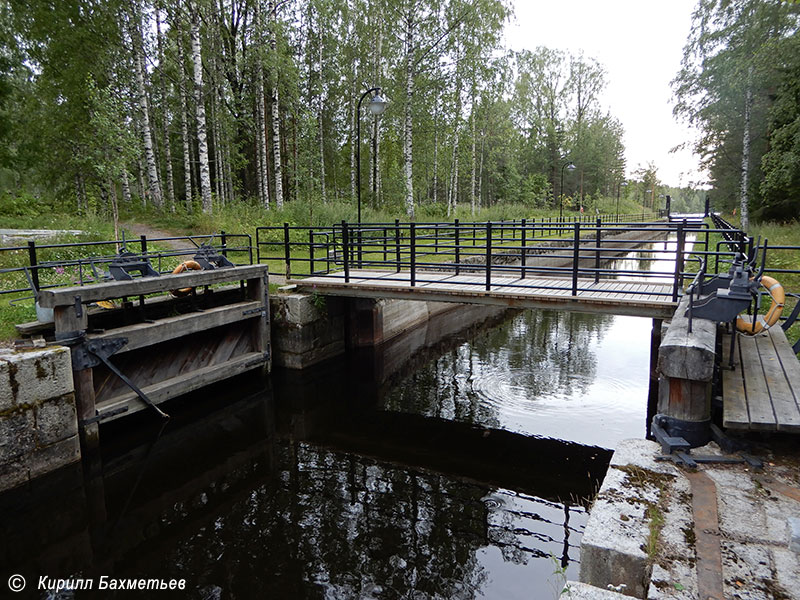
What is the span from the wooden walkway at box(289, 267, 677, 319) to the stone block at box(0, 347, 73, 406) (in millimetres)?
4999

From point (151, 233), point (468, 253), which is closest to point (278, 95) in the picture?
point (151, 233)

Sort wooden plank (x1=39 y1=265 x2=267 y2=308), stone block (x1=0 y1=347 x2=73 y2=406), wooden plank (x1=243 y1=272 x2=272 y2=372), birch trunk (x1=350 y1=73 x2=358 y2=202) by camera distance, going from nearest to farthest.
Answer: stone block (x1=0 y1=347 x2=73 y2=406) < wooden plank (x1=39 y1=265 x2=267 y2=308) < wooden plank (x1=243 y1=272 x2=272 y2=372) < birch trunk (x1=350 y1=73 x2=358 y2=202)

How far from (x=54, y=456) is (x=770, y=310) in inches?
324

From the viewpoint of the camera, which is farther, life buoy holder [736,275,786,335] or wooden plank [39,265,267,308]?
wooden plank [39,265,267,308]

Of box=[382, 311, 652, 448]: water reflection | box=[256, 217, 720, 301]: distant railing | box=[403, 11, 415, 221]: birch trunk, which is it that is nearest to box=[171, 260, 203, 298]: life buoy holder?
box=[256, 217, 720, 301]: distant railing

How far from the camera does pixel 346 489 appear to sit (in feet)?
20.6

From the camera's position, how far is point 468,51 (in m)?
23.0

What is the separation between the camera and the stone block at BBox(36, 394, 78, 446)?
19.9 feet

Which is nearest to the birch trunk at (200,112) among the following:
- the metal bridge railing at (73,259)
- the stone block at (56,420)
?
the metal bridge railing at (73,259)

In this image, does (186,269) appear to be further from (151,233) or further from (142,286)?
(151,233)

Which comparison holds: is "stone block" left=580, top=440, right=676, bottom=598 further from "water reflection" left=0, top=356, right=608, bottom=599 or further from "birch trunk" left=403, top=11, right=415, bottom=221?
"birch trunk" left=403, top=11, right=415, bottom=221

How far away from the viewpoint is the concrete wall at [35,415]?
18.9 feet

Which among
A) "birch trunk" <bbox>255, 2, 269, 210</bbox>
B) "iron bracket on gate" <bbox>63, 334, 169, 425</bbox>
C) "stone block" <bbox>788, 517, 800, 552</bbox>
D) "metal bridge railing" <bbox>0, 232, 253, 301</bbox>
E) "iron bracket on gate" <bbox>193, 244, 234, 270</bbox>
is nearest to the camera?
"stone block" <bbox>788, 517, 800, 552</bbox>

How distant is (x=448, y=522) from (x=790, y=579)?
11.9 ft
